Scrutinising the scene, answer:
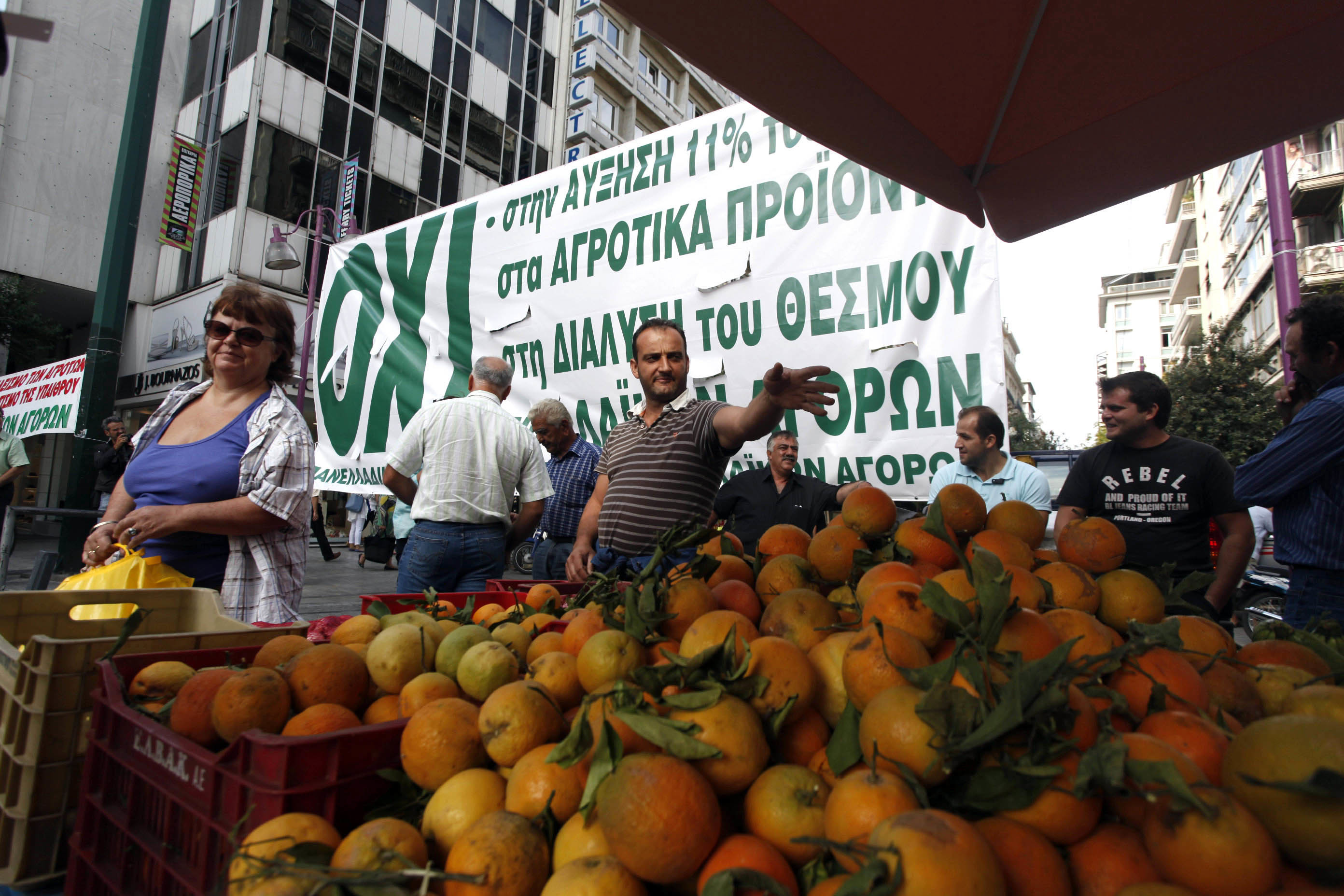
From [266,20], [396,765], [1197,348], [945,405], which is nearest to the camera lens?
[396,765]

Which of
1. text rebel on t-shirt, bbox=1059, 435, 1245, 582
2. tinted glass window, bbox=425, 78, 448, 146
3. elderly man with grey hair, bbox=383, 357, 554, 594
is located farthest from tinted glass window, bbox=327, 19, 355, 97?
text rebel on t-shirt, bbox=1059, 435, 1245, 582

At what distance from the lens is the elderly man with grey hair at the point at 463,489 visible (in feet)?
10.8

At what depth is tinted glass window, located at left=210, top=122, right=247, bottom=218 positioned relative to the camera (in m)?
16.6

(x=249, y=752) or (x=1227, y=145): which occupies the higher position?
(x=1227, y=145)

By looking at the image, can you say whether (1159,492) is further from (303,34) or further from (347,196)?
(303,34)

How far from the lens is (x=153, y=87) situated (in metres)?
5.01

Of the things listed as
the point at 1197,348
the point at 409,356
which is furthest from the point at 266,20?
the point at 1197,348

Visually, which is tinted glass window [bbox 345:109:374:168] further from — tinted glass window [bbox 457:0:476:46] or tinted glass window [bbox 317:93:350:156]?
tinted glass window [bbox 457:0:476:46]

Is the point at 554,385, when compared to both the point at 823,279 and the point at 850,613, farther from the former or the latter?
the point at 850,613

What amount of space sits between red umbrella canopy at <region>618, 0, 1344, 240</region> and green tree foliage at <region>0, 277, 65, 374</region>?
17.9m

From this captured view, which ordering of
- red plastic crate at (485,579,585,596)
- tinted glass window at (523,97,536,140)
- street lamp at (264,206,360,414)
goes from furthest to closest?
tinted glass window at (523,97,536,140), street lamp at (264,206,360,414), red plastic crate at (485,579,585,596)

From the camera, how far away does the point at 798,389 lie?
2.04m

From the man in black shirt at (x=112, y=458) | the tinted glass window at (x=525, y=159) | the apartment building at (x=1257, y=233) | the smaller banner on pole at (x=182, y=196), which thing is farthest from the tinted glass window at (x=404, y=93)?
the apartment building at (x=1257, y=233)

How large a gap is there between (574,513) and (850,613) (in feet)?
10.9
